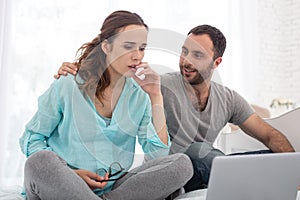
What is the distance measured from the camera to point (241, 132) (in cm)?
217

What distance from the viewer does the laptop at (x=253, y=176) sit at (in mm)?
1089

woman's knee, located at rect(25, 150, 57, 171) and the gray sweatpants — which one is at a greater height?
woman's knee, located at rect(25, 150, 57, 171)

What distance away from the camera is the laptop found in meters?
1.09

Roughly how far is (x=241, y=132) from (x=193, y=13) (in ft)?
5.11

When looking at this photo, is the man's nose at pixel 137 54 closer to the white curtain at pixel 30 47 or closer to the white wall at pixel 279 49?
the white curtain at pixel 30 47

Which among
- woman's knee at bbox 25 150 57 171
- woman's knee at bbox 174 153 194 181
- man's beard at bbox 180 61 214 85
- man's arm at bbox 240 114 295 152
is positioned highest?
man's beard at bbox 180 61 214 85

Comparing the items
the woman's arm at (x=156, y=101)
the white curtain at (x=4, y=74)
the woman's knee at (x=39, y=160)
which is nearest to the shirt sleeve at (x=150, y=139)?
the woman's arm at (x=156, y=101)

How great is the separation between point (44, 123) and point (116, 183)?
31cm

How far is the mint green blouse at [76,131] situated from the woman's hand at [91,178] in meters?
0.07

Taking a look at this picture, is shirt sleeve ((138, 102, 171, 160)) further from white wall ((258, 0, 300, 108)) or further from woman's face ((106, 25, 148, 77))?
white wall ((258, 0, 300, 108))

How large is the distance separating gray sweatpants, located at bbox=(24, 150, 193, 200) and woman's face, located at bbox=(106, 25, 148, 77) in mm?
333

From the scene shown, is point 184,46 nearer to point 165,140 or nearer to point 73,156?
point 165,140

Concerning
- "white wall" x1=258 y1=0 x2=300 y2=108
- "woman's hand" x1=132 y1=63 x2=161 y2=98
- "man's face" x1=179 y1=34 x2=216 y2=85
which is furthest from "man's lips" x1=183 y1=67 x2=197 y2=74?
"white wall" x1=258 y1=0 x2=300 y2=108

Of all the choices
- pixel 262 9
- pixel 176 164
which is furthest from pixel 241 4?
pixel 176 164
